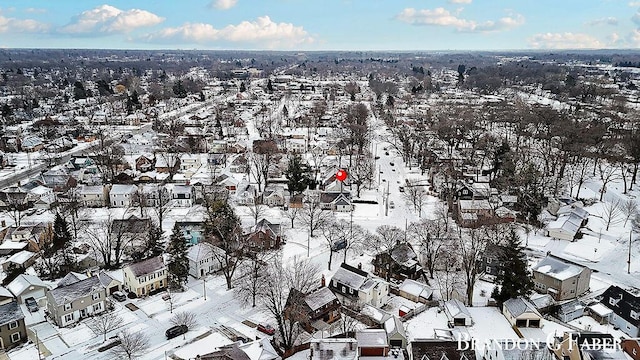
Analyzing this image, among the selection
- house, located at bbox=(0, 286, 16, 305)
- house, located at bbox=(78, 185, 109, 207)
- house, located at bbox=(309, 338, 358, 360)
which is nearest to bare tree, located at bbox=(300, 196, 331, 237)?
house, located at bbox=(309, 338, 358, 360)

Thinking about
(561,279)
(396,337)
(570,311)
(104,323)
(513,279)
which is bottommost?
(570,311)

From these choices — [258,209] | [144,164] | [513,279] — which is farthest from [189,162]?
[513,279]

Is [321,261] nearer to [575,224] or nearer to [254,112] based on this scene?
[575,224]

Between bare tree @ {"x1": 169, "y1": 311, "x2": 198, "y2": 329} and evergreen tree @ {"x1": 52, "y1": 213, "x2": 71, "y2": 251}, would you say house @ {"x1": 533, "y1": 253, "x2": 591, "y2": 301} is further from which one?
evergreen tree @ {"x1": 52, "y1": 213, "x2": 71, "y2": 251}

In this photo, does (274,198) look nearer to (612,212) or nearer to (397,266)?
(397,266)

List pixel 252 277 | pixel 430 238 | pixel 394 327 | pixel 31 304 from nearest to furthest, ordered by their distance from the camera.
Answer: pixel 394 327 → pixel 31 304 → pixel 252 277 → pixel 430 238

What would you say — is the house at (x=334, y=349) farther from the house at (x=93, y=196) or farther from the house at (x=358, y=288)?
the house at (x=93, y=196)

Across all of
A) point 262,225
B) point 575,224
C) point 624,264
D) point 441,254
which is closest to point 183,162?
point 262,225
